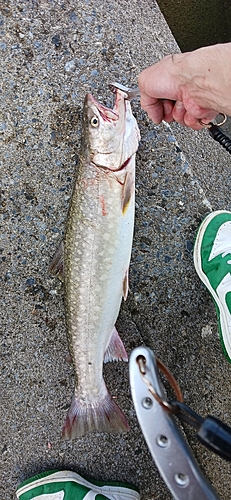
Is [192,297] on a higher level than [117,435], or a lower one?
higher

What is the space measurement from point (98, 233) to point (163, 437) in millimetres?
1067

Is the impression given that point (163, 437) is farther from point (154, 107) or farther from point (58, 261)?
point (154, 107)

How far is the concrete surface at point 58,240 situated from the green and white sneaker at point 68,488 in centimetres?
7

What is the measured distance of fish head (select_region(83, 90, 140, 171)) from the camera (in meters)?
2.05

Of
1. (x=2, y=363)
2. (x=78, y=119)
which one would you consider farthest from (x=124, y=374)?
(x=78, y=119)

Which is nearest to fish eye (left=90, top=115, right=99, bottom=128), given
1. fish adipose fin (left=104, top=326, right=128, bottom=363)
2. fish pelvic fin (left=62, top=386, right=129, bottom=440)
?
fish adipose fin (left=104, top=326, right=128, bottom=363)

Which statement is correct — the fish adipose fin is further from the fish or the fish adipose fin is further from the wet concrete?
the wet concrete

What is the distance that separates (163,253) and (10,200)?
40.0 inches

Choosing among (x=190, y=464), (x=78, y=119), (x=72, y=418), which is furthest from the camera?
(x=78, y=119)

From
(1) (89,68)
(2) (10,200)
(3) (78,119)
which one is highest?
(1) (89,68)

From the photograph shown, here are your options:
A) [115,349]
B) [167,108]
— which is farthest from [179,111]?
[115,349]

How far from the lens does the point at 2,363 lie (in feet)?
8.48

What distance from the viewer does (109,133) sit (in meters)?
2.05

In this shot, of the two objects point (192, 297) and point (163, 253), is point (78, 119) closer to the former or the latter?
point (163, 253)
